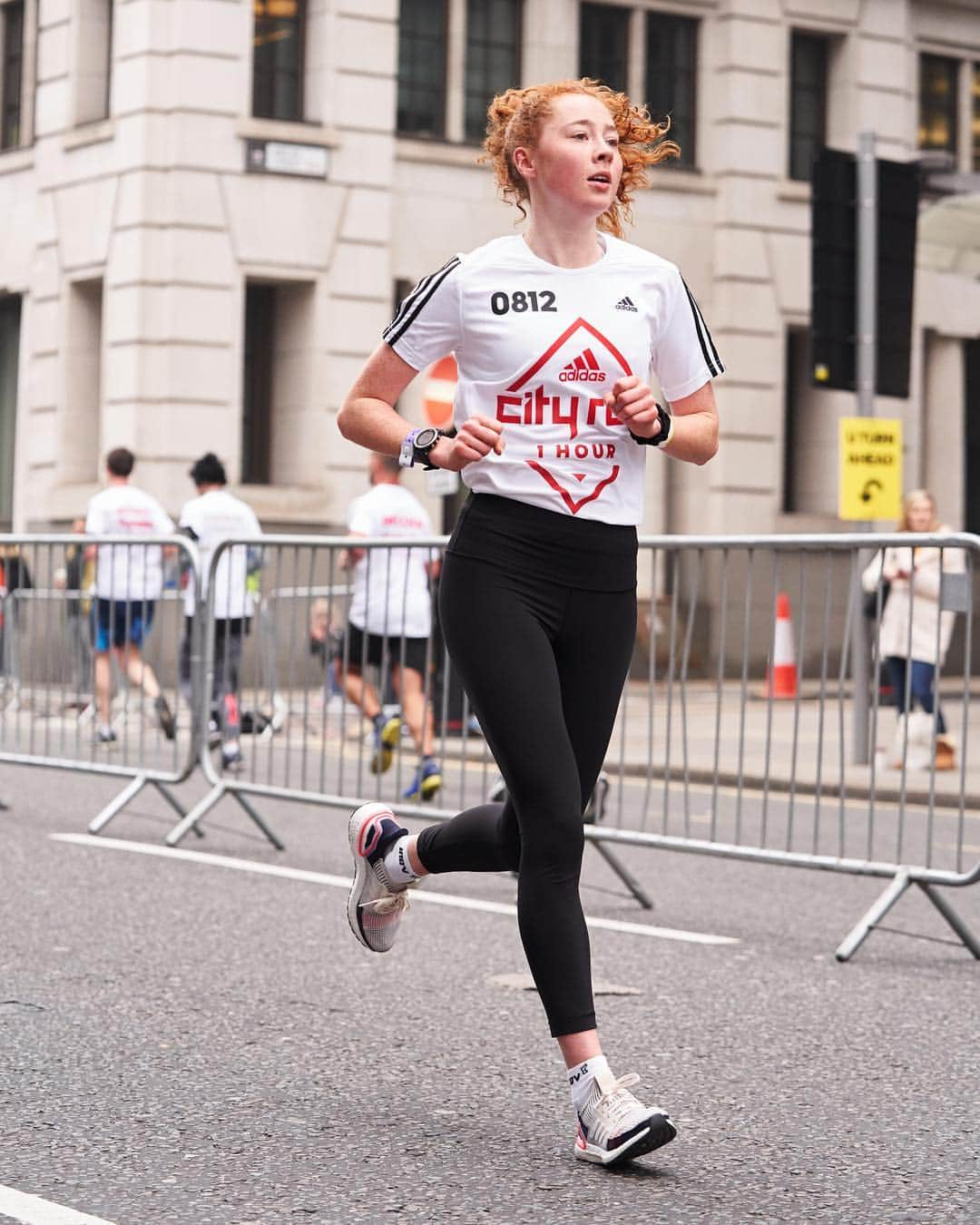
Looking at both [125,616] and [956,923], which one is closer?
[956,923]

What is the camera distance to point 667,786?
27.7 ft

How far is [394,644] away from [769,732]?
2.02 m

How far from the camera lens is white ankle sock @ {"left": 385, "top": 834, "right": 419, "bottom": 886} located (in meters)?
4.99

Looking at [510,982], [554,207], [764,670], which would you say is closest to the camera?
[554,207]

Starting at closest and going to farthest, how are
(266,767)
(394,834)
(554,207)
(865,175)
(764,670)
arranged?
(554,207), (394,834), (764,670), (266,767), (865,175)

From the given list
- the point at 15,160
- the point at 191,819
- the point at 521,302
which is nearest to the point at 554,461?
the point at 521,302

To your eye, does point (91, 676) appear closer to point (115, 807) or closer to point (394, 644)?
point (115, 807)

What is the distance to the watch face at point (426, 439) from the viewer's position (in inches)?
176

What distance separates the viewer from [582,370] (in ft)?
14.7

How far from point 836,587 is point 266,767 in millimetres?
2719

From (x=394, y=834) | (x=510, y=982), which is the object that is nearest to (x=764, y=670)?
(x=510, y=982)

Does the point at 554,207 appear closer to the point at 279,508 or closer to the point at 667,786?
the point at 667,786

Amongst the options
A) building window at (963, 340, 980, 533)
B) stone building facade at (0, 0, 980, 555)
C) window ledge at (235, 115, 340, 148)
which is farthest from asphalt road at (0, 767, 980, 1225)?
building window at (963, 340, 980, 533)

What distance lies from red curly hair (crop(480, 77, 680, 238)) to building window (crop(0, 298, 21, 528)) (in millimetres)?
20895
